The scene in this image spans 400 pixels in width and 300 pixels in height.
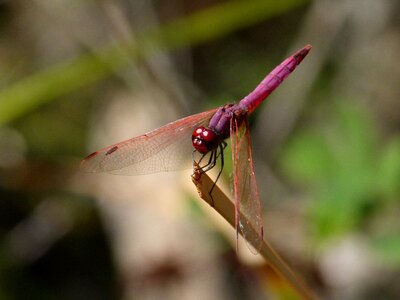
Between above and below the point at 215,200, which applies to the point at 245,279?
above

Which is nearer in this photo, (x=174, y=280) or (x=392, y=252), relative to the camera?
(x=392, y=252)

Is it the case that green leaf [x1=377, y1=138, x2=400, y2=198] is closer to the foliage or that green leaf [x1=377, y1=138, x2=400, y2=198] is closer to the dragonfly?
the foliage

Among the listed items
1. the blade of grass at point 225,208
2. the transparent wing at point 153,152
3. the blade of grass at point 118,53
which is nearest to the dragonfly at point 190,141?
the transparent wing at point 153,152

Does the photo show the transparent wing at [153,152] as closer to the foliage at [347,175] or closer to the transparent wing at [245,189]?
the transparent wing at [245,189]

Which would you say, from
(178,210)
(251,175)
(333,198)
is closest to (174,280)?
(178,210)

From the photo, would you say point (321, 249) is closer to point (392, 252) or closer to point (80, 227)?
point (392, 252)

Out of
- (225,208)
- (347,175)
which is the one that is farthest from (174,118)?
(225,208)

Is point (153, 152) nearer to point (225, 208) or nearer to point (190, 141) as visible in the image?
point (190, 141)
